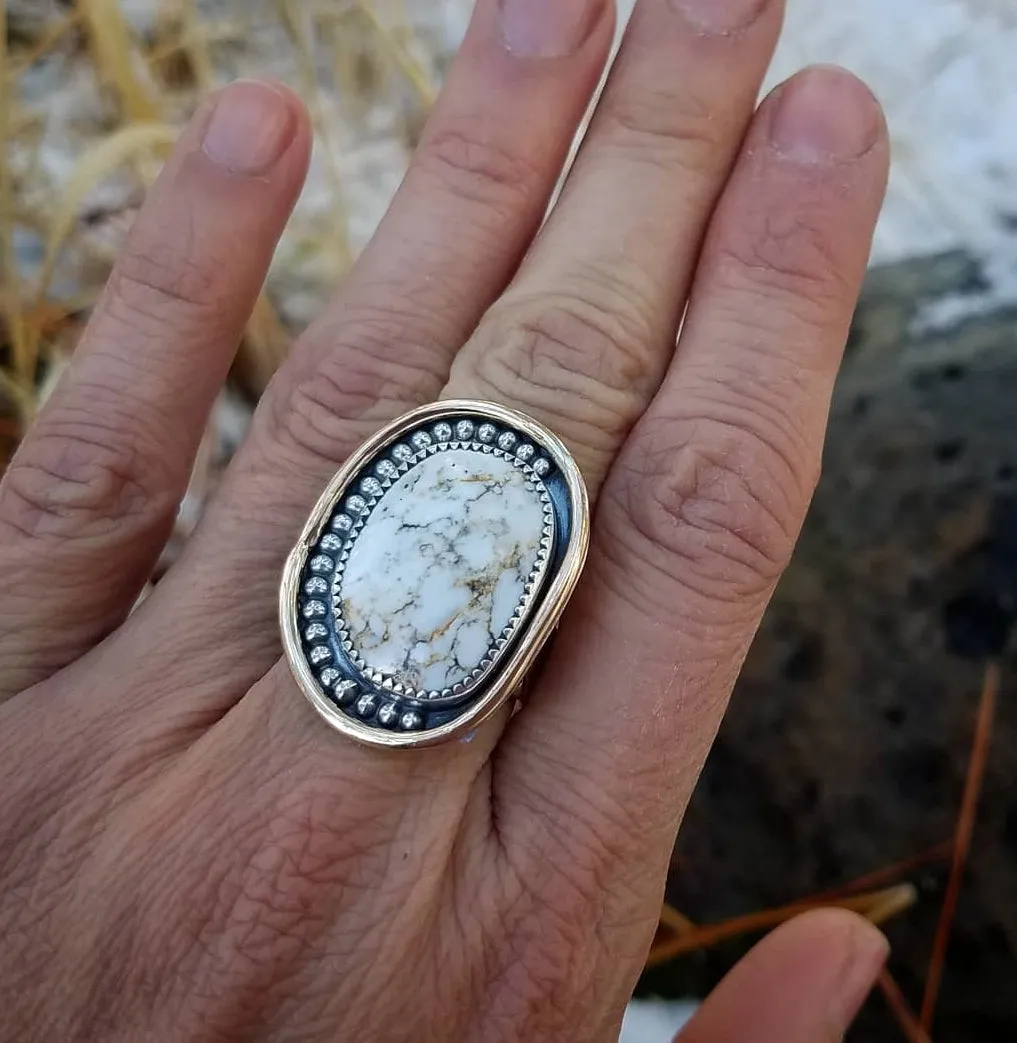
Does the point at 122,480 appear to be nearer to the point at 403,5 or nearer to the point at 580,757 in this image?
the point at 580,757

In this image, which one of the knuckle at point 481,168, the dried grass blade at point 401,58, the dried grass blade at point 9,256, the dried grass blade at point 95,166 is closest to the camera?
the knuckle at point 481,168

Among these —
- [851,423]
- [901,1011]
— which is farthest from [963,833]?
[851,423]

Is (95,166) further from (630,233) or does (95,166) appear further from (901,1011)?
(901,1011)

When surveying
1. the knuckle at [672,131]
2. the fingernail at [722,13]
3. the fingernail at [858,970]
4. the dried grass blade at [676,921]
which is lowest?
the dried grass blade at [676,921]

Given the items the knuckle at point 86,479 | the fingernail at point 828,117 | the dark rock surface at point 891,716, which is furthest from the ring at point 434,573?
the dark rock surface at point 891,716

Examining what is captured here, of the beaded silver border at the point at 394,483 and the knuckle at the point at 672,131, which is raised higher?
the knuckle at the point at 672,131

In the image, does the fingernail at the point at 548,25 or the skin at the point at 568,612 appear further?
the fingernail at the point at 548,25

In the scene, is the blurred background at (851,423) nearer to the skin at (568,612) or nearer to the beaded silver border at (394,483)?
the skin at (568,612)
